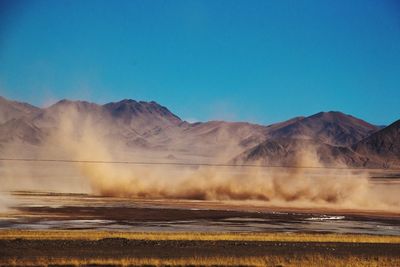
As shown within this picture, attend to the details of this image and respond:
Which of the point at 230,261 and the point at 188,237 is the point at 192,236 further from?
the point at 230,261

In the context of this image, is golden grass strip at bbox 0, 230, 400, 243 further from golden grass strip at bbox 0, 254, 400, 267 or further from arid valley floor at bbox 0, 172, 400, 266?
golden grass strip at bbox 0, 254, 400, 267

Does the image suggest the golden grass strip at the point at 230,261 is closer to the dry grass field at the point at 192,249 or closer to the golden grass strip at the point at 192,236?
the dry grass field at the point at 192,249

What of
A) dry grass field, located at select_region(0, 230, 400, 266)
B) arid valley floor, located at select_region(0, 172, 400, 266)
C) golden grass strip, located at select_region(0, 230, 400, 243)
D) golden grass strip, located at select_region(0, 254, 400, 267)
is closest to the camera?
golden grass strip, located at select_region(0, 254, 400, 267)

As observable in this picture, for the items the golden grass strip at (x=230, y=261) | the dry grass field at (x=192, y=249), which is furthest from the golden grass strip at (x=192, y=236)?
the golden grass strip at (x=230, y=261)

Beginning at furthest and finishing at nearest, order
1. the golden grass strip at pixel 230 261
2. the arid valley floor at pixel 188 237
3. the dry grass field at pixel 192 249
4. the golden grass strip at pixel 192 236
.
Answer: the golden grass strip at pixel 192 236 < the arid valley floor at pixel 188 237 < the dry grass field at pixel 192 249 < the golden grass strip at pixel 230 261

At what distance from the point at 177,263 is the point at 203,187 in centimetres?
9067

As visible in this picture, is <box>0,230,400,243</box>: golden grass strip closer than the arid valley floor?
No

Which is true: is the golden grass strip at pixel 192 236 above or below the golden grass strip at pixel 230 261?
above

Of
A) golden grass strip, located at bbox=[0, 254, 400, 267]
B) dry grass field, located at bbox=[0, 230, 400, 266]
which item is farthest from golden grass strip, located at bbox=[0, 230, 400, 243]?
golden grass strip, located at bbox=[0, 254, 400, 267]

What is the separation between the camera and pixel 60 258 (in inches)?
1443

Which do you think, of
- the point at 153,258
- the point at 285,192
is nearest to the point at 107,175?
the point at 285,192

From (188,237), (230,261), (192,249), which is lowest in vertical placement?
(230,261)

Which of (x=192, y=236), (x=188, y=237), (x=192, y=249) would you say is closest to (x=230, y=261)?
(x=192, y=249)

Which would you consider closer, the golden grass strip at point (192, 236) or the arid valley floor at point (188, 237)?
the arid valley floor at point (188, 237)
